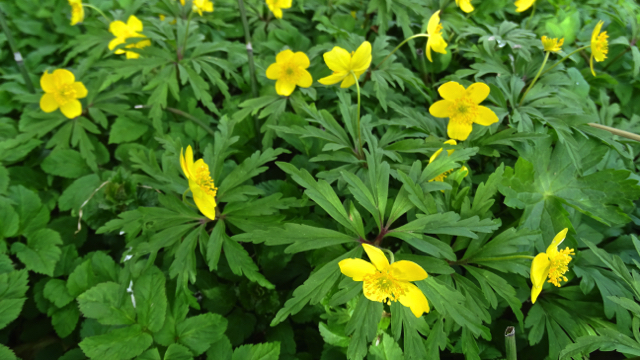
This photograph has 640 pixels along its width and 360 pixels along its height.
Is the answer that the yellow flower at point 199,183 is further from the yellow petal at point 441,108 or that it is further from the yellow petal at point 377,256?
the yellow petal at point 441,108

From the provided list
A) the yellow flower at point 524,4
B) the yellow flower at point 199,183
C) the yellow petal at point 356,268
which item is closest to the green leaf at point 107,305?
the yellow flower at point 199,183

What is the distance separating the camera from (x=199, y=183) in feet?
4.16

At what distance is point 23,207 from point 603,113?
2882 mm

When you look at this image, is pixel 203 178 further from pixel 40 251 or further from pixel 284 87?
pixel 40 251

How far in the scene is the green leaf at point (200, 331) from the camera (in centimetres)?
131

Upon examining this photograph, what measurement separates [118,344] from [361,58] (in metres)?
1.44

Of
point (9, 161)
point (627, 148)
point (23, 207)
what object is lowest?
point (627, 148)

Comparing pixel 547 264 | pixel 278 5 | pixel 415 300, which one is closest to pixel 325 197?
pixel 415 300

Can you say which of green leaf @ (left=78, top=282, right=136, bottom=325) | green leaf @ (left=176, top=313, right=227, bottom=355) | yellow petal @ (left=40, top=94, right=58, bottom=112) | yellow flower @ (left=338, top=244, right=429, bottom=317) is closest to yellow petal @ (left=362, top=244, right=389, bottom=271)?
yellow flower @ (left=338, top=244, right=429, bottom=317)

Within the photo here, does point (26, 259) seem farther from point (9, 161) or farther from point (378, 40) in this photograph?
point (378, 40)

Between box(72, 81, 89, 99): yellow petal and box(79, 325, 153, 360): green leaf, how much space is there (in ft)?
4.09

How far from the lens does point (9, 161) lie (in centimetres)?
172

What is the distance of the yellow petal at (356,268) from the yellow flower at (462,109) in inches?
31.8

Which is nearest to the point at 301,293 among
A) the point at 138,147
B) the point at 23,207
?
the point at 138,147
